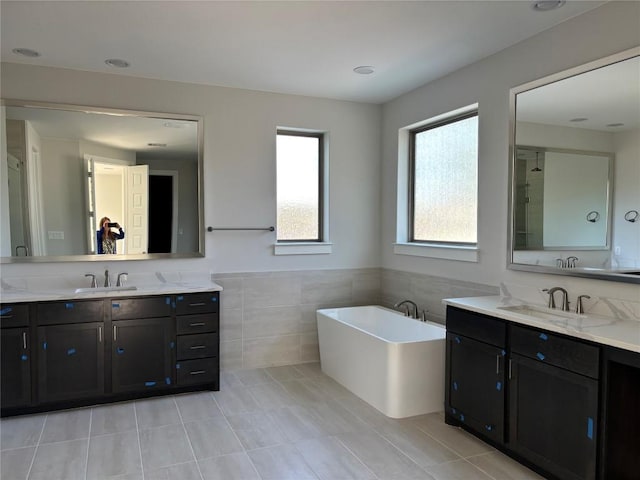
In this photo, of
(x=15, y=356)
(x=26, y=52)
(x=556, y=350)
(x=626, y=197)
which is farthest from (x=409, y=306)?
(x=26, y=52)

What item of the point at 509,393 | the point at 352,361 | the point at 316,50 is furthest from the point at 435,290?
the point at 316,50

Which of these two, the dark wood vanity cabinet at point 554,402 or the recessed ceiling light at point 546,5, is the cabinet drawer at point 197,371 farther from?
the recessed ceiling light at point 546,5

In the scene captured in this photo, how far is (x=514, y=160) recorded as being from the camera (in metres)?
3.25

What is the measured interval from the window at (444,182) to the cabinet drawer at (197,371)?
88.6 inches

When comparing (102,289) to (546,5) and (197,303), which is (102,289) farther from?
(546,5)

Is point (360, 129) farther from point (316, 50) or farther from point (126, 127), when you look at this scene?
point (126, 127)

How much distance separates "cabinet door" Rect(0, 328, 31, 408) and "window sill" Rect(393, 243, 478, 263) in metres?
3.18

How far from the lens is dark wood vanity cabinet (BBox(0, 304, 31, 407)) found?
3.23m

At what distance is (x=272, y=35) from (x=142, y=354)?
8.27ft

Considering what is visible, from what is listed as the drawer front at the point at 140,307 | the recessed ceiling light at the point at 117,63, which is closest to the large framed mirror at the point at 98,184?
the recessed ceiling light at the point at 117,63

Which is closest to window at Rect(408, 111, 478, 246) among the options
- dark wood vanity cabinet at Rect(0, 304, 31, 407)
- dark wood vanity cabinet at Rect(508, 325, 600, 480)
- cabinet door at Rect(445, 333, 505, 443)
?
cabinet door at Rect(445, 333, 505, 443)

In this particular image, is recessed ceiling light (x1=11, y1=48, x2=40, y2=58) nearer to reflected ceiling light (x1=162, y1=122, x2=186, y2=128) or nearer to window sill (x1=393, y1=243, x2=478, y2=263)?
reflected ceiling light (x1=162, y1=122, x2=186, y2=128)

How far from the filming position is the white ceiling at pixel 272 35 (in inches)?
105

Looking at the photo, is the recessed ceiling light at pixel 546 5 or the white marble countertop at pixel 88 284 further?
the white marble countertop at pixel 88 284
